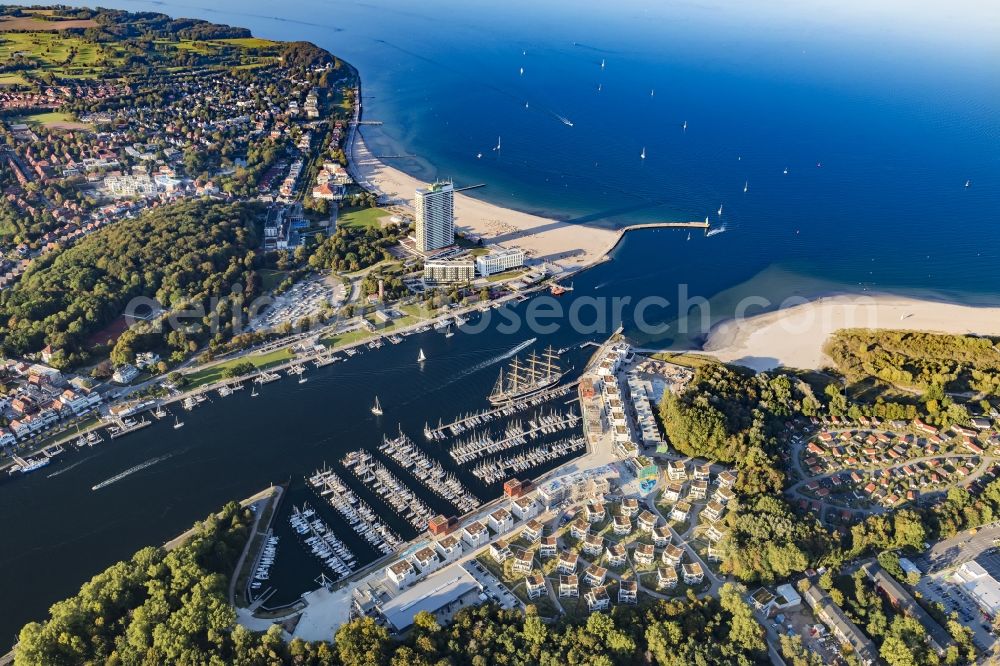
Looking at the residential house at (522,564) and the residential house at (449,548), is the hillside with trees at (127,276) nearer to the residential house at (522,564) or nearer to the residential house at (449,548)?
the residential house at (449,548)

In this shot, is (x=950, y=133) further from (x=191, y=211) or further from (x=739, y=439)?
(x=191, y=211)

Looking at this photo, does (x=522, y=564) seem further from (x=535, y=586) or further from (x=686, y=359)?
(x=686, y=359)

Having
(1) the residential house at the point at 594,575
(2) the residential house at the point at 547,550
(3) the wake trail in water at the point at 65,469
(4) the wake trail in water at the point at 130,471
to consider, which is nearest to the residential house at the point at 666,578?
(1) the residential house at the point at 594,575

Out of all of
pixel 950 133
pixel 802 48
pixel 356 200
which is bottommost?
pixel 356 200

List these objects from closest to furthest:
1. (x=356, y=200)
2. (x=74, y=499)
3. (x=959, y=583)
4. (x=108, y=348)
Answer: (x=959, y=583), (x=74, y=499), (x=108, y=348), (x=356, y=200)

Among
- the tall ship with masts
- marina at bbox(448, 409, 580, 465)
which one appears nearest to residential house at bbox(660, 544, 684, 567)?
marina at bbox(448, 409, 580, 465)

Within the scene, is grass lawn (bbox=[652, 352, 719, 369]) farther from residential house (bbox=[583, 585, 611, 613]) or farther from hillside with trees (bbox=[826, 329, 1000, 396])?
residential house (bbox=[583, 585, 611, 613])

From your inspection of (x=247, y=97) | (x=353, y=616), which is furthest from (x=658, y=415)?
(x=247, y=97)

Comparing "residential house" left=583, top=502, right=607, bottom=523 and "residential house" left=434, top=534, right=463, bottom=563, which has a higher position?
"residential house" left=583, top=502, right=607, bottom=523
